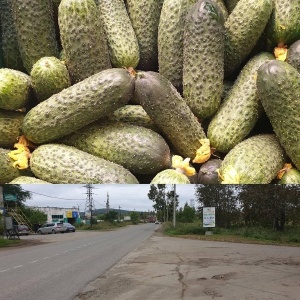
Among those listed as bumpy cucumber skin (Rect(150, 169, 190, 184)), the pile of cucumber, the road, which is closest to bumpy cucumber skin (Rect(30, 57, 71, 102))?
the pile of cucumber

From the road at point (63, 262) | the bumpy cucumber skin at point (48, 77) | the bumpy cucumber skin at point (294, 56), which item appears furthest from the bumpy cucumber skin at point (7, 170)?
the bumpy cucumber skin at point (294, 56)

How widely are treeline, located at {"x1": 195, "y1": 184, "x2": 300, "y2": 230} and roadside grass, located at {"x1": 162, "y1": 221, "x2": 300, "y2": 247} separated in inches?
0.8

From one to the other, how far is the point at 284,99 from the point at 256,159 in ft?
0.95

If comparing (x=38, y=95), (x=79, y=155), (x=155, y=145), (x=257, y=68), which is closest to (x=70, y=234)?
(x=79, y=155)

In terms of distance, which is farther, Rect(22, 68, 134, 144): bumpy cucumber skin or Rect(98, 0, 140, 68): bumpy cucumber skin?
Rect(98, 0, 140, 68): bumpy cucumber skin

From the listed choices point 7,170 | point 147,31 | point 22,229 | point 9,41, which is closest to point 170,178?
point 22,229

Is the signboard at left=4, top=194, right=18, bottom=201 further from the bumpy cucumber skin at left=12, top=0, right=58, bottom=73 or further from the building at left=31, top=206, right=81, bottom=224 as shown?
the bumpy cucumber skin at left=12, top=0, right=58, bottom=73

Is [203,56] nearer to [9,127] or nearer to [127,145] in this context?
[127,145]

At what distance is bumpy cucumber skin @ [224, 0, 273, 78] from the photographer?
2.11 m

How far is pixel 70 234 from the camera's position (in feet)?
5.30

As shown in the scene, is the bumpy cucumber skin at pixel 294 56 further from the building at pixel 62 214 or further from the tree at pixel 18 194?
the tree at pixel 18 194

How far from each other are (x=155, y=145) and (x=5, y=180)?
647 mm

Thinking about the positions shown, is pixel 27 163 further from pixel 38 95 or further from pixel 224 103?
pixel 224 103

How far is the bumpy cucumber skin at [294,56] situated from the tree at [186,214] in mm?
874
